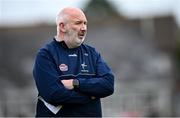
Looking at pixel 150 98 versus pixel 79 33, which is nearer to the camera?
pixel 79 33

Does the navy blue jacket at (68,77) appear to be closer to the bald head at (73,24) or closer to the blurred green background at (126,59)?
the bald head at (73,24)

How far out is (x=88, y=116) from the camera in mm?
6988

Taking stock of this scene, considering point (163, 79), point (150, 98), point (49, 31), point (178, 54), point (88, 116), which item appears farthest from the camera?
point (178, 54)

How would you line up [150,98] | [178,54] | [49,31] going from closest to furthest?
[150,98]
[49,31]
[178,54]

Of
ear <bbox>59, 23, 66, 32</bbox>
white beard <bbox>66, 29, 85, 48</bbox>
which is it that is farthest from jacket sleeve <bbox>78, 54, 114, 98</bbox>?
ear <bbox>59, 23, 66, 32</bbox>

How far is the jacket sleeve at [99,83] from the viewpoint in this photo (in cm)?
696

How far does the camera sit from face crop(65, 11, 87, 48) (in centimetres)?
702

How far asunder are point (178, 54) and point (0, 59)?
20571mm

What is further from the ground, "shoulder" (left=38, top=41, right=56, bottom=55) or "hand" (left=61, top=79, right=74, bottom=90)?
"shoulder" (left=38, top=41, right=56, bottom=55)

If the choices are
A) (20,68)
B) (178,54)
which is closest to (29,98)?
(20,68)

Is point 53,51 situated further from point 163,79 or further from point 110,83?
point 163,79

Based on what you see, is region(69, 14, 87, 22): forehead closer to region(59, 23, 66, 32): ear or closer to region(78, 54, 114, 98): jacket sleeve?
region(59, 23, 66, 32): ear

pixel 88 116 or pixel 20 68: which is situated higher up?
pixel 88 116

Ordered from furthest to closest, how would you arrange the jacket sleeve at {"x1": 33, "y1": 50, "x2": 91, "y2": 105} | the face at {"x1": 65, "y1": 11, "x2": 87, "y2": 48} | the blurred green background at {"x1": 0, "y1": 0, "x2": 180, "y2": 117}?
the blurred green background at {"x1": 0, "y1": 0, "x2": 180, "y2": 117}, the face at {"x1": 65, "y1": 11, "x2": 87, "y2": 48}, the jacket sleeve at {"x1": 33, "y1": 50, "x2": 91, "y2": 105}
